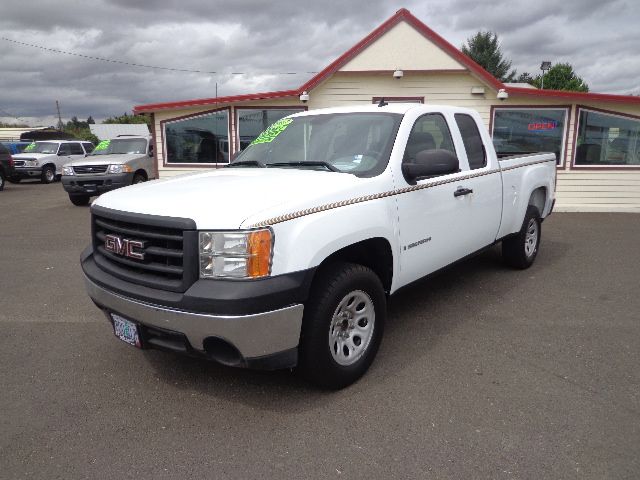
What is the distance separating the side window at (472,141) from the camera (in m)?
4.56

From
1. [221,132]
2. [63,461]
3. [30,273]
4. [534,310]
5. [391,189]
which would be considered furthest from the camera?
[221,132]

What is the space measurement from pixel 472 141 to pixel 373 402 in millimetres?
2788

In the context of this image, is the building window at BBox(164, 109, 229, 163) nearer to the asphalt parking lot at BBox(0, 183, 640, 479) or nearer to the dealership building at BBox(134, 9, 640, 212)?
the dealership building at BBox(134, 9, 640, 212)

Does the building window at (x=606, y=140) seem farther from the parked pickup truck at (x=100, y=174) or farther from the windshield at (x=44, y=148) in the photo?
the windshield at (x=44, y=148)

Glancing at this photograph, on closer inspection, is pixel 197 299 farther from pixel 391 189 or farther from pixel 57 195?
pixel 57 195

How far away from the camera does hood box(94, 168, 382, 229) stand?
265cm

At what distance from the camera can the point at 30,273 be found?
6203 mm

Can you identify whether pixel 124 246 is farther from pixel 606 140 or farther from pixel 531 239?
pixel 606 140

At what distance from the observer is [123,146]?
13984 millimetres

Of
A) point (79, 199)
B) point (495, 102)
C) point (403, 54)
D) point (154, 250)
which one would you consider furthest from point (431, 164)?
point (79, 199)

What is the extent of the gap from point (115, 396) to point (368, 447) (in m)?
1.71

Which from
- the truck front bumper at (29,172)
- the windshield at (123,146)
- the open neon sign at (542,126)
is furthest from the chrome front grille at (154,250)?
the truck front bumper at (29,172)

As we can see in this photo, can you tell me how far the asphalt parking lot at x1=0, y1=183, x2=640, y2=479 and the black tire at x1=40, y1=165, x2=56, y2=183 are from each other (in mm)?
17983

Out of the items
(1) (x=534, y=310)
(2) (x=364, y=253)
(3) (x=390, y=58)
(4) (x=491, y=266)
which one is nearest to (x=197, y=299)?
(2) (x=364, y=253)
